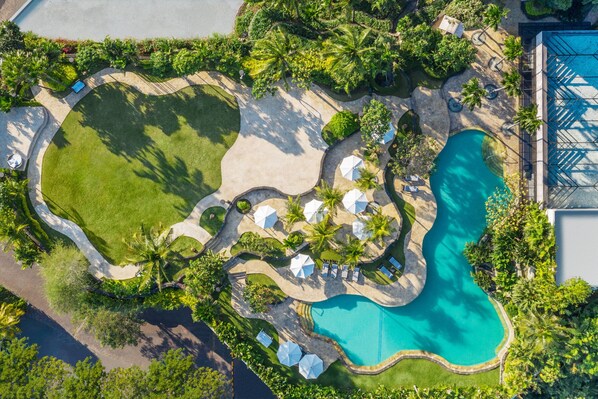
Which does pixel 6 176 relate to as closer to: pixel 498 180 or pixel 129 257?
pixel 129 257

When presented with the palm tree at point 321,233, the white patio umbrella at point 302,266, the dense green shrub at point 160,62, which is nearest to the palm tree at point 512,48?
the palm tree at point 321,233

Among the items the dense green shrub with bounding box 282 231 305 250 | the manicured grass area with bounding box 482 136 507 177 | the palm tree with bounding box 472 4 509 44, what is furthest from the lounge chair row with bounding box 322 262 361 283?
the palm tree with bounding box 472 4 509 44

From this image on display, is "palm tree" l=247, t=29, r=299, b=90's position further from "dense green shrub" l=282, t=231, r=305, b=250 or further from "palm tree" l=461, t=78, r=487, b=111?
"palm tree" l=461, t=78, r=487, b=111

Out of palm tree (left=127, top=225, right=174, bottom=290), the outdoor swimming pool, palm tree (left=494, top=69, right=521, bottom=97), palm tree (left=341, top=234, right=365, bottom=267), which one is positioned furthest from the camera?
the outdoor swimming pool

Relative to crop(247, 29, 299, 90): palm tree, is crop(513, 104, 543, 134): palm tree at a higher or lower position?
lower

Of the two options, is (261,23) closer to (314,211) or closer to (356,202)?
(314,211)

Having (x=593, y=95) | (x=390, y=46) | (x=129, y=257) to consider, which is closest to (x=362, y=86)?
(x=390, y=46)

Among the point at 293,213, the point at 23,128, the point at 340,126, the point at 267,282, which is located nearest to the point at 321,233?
the point at 293,213

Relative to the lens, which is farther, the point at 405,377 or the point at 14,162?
the point at 14,162
